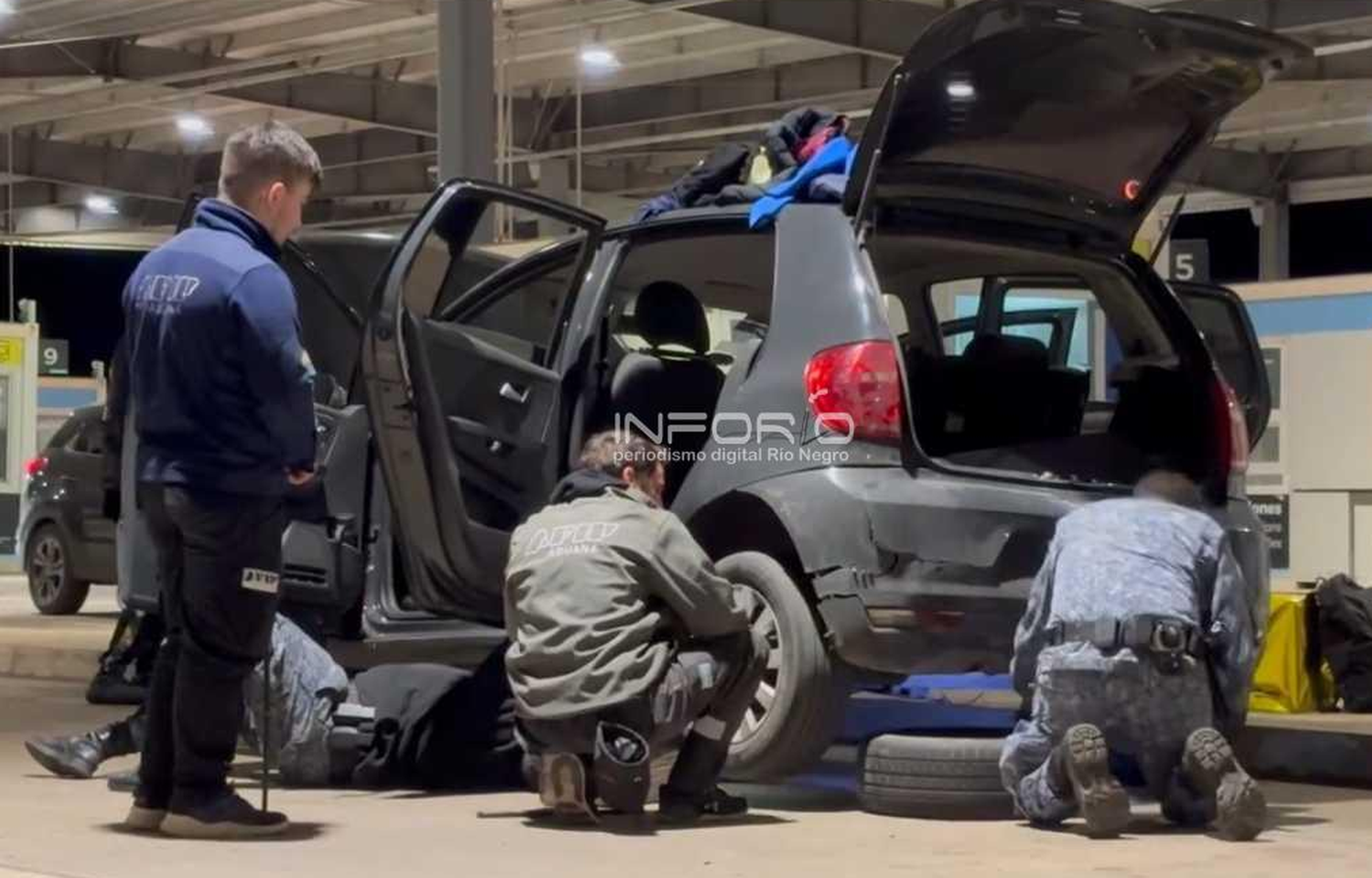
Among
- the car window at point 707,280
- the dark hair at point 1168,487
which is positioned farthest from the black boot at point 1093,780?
the car window at point 707,280

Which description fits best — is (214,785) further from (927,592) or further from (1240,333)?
(1240,333)

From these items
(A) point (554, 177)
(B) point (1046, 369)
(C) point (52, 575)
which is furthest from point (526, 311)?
Result: (A) point (554, 177)

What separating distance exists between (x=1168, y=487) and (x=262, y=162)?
103 inches

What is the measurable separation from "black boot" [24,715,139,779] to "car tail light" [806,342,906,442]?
244cm

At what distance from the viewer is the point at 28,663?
12.3 m

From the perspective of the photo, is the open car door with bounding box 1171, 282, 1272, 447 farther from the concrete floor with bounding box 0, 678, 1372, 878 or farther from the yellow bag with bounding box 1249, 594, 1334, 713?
the yellow bag with bounding box 1249, 594, 1334, 713

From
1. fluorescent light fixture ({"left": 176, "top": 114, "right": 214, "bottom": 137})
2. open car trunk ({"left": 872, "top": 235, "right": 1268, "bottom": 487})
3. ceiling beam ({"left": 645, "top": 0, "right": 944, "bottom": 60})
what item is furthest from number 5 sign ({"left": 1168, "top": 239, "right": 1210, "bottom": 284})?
fluorescent light fixture ({"left": 176, "top": 114, "right": 214, "bottom": 137})

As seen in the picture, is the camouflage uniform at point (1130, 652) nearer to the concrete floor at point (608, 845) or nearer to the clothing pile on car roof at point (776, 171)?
the concrete floor at point (608, 845)

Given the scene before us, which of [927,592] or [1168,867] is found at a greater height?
[927,592]

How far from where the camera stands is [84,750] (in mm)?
7328

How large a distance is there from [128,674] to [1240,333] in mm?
4824

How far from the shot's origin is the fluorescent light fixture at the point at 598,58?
23.4m

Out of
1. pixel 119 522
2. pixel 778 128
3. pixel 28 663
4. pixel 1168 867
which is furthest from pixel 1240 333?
pixel 28 663

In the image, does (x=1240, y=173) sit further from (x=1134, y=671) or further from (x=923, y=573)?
(x=1134, y=671)
